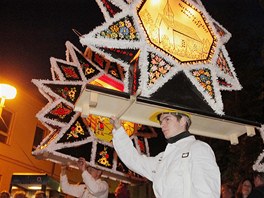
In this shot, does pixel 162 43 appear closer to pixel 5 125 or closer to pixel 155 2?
pixel 155 2

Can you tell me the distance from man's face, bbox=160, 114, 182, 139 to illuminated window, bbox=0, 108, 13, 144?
13.8 meters

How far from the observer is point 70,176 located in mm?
20203

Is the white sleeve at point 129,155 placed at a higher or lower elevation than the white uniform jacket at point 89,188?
higher

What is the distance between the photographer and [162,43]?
3.93 metres

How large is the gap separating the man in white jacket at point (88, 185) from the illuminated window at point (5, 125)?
9.99 meters

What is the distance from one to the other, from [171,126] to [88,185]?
10.6ft

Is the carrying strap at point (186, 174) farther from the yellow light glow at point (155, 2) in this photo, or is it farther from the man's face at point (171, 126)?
the yellow light glow at point (155, 2)

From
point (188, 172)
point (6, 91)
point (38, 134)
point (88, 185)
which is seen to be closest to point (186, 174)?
point (188, 172)

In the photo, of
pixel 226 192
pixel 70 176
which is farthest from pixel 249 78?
pixel 70 176

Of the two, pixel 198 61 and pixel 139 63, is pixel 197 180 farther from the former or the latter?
pixel 198 61

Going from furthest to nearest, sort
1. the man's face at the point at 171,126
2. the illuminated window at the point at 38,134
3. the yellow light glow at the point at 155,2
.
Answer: the illuminated window at the point at 38,134, the yellow light glow at the point at 155,2, the man's face at the point at 171,126

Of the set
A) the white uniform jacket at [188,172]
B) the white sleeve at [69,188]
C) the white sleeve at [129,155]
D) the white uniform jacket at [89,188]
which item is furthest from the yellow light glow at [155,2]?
the white sleeve at [69,188]

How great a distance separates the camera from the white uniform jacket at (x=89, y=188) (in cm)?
609

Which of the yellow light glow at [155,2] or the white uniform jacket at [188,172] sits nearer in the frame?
the white uniform jacket at [188,172]
